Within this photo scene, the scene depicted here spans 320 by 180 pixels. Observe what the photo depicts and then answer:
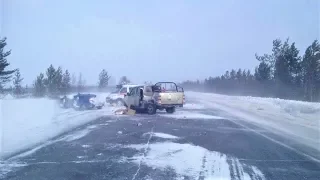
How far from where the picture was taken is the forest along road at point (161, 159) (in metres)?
8.45

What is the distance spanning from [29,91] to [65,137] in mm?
20864

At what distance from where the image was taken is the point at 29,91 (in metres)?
33.9

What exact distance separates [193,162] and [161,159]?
0.90 meters

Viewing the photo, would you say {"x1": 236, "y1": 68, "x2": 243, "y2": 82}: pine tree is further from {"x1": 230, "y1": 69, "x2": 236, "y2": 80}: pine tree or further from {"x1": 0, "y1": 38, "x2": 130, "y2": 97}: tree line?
{"x1": 0, "y1": 38, "x2": 130, "y2": 97}: tree line

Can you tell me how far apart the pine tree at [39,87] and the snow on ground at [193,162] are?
2457 cm

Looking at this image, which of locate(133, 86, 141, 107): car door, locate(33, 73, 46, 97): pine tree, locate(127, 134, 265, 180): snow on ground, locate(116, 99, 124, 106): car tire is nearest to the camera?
locate(127, 134, 265, 180): snow on ground

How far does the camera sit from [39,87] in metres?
36.2

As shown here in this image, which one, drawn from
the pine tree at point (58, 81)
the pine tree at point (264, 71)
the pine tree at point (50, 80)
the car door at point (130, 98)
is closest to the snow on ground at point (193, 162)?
the car door at point (130, 98)

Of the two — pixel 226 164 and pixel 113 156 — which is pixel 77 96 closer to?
pixel 113 156

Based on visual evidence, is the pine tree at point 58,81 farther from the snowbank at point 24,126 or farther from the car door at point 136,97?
the car door at point 136,97

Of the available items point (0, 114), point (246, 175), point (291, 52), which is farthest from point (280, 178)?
point (291, 52)

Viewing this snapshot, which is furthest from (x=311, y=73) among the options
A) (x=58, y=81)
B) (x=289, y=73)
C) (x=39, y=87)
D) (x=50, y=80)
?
(x=39, y=87)

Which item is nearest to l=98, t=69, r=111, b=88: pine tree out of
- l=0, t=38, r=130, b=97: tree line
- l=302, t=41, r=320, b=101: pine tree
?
l=0, t=38, r=130, b=97: tree line

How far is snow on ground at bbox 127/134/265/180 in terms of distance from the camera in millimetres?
8403
